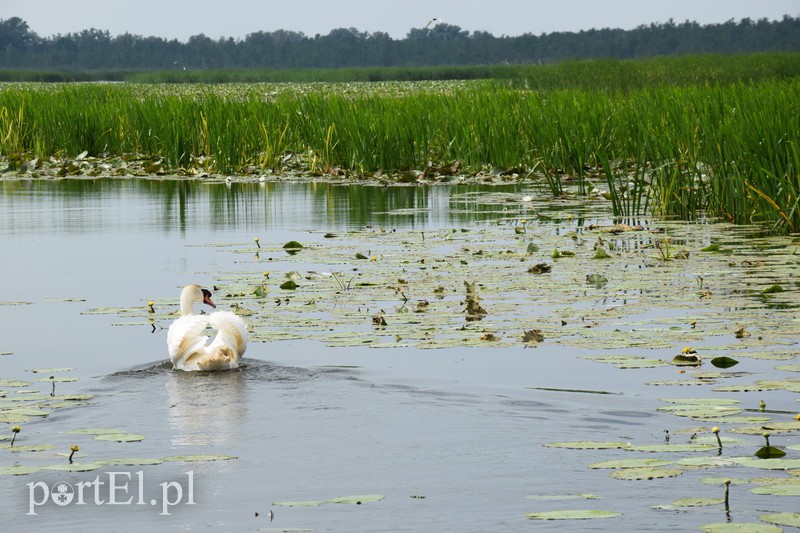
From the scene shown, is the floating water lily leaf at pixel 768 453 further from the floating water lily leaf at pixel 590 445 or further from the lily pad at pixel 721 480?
the floating water lily leaf at pixel 590 445

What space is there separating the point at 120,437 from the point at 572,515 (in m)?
1.86

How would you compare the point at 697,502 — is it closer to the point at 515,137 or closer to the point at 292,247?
the point at 292,247

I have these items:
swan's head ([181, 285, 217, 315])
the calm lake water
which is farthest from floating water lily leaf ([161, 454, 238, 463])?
swan's head ([181, 285, 217, 315])

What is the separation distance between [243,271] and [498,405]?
4.34 meters

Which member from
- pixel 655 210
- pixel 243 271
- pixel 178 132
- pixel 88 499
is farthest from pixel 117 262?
pixel 178 132

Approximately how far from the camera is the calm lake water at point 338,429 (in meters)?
3.86

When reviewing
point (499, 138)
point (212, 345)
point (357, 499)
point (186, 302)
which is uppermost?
point (499, 138)

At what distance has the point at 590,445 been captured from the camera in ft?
14.7

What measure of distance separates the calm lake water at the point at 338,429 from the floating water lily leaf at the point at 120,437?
2 cm

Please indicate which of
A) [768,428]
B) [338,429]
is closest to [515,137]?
[338,429]

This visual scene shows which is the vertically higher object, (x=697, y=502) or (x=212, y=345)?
(x=212, y=345)

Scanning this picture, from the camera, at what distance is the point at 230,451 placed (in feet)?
14.9

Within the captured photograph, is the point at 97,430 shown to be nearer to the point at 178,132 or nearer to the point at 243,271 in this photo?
the point at 243,271

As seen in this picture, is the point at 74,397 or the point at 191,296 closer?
the point at 74,397
